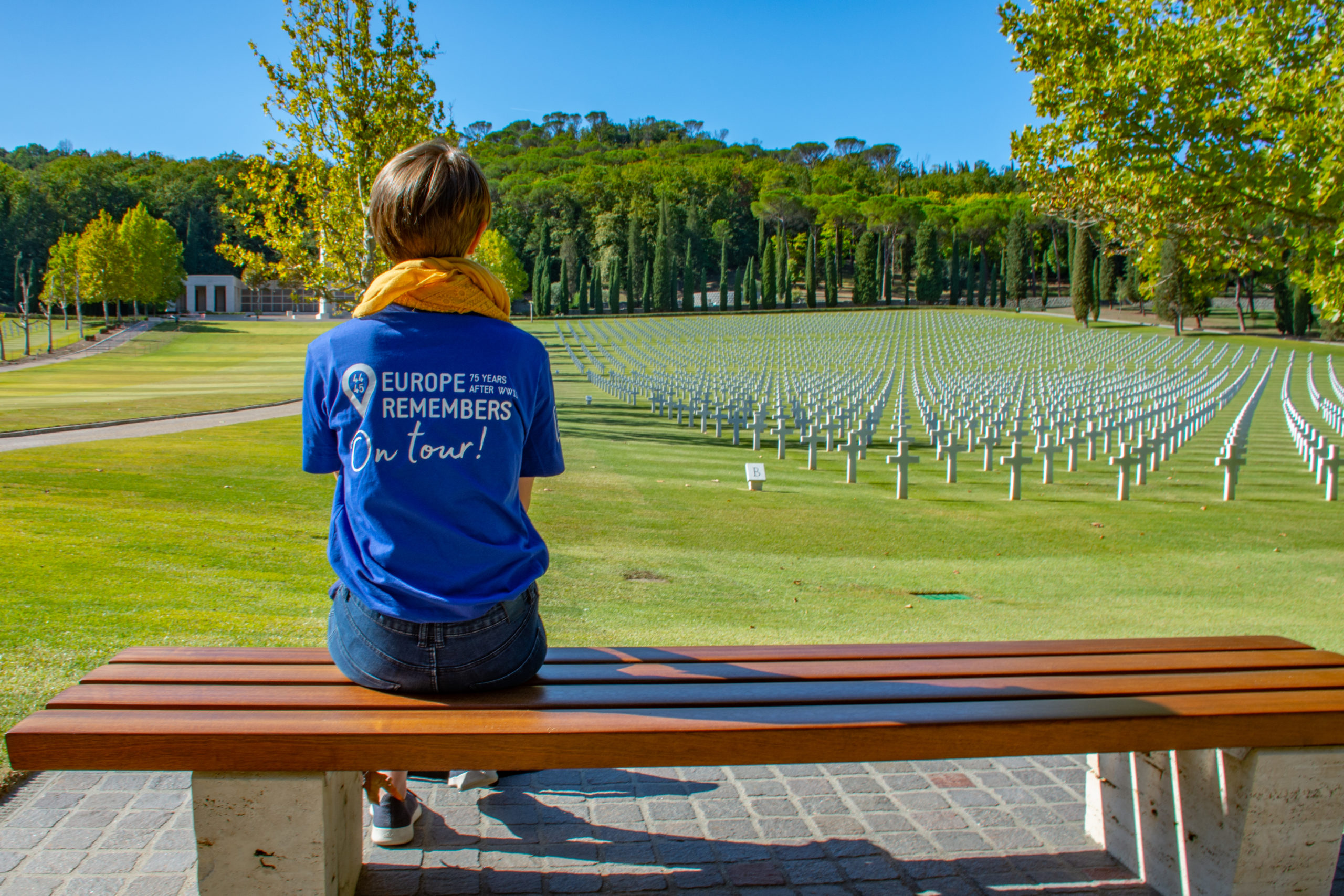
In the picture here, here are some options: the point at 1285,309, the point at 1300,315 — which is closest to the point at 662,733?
the point at 1300,315

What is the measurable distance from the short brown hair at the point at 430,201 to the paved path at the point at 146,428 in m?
12.0

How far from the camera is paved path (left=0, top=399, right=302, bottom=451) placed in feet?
43.7

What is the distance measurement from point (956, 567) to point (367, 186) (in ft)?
49.8

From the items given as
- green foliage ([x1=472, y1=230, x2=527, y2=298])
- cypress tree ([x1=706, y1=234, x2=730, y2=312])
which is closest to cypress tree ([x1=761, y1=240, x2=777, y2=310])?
cypress tree ([x1=706, y1=234, x2=730, y2=312])

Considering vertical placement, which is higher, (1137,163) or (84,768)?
(1137,163)

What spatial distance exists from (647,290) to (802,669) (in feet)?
335

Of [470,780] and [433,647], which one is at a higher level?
[433,647]

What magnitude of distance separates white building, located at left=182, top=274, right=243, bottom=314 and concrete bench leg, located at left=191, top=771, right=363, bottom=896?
11442cm

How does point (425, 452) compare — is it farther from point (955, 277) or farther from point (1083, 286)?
point (955, 277)

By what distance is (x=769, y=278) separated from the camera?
3954 inches

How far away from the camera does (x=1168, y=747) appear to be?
2.63 m

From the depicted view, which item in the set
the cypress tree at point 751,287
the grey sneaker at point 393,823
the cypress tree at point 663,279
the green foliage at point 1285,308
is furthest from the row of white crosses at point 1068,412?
the cypress tree at point 663,279

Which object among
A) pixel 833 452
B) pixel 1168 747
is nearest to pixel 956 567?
pixel 1168 747

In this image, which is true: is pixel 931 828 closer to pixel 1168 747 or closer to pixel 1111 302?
pixel 1168 747
